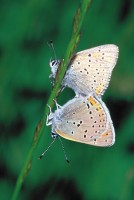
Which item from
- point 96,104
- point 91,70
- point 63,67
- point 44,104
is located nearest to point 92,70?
point 91,70

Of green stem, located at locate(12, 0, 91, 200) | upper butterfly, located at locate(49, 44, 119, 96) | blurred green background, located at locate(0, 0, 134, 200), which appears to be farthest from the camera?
blurred green background, located at locate(0, 0, 134, 200)

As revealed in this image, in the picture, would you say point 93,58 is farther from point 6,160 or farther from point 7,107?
point 6,160

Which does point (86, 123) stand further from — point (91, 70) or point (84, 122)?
point (91, 70)

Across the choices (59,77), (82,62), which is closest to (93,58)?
(82,62)

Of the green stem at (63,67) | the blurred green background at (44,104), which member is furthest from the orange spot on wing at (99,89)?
the blurred green background at (44,104)

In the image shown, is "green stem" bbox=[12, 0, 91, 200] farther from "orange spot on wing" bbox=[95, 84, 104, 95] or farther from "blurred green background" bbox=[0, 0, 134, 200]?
"blurred green background" bbox=[0, 0, 134, 200]

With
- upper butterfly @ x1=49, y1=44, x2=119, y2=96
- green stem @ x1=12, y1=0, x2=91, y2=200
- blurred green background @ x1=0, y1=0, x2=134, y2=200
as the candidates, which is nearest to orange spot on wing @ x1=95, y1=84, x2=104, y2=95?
upper butterfly @ x1=49, y1=44, x2=119, y2=96

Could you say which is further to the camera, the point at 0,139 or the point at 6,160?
the point at 6,160
